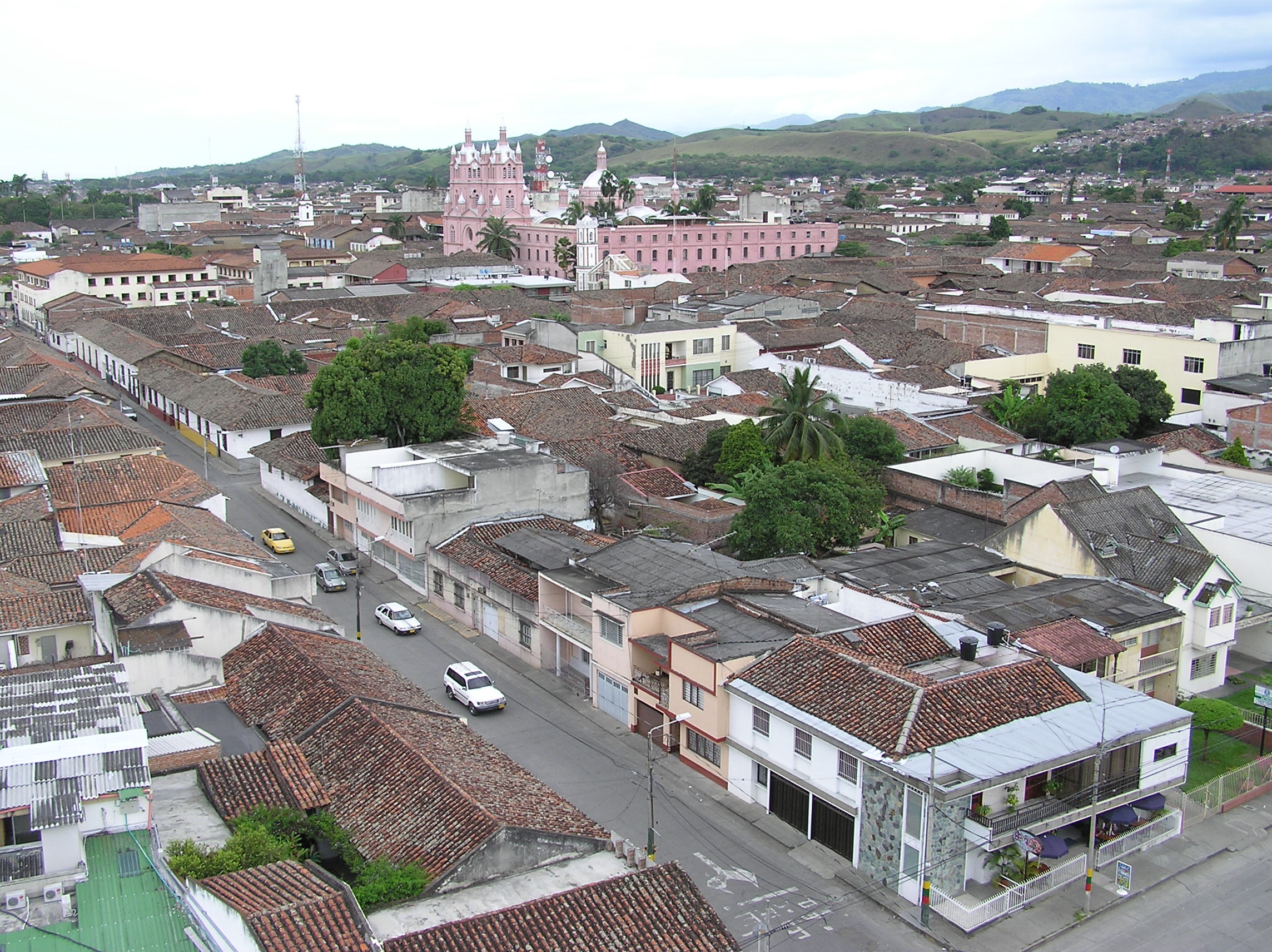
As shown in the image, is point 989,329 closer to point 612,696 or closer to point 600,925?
point 612,696

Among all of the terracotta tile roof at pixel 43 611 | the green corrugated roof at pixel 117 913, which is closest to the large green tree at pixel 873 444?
the terracotta tile roof at pixel 43 611

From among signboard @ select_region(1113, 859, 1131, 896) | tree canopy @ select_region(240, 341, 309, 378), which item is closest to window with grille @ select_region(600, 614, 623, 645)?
signboard @ select_region(1113, 859, 1131, 896)

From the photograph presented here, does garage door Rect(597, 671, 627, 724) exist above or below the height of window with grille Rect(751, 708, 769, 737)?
below

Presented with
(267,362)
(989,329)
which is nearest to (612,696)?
(267,362)

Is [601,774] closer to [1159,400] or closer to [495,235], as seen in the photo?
[1159,400]

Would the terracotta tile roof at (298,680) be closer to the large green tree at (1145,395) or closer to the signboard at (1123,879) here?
the signboard at (1123,879)

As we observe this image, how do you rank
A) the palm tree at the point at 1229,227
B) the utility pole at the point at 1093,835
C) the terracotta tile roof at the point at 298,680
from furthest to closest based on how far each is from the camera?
the palm tree at the point at 1229,227
the terracotta tile roof at the point at 298,680
the utility pole at the point at 1093,835

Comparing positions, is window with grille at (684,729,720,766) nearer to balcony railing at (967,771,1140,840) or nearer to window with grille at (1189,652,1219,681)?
balcony railing at (967,771,1140,840)
